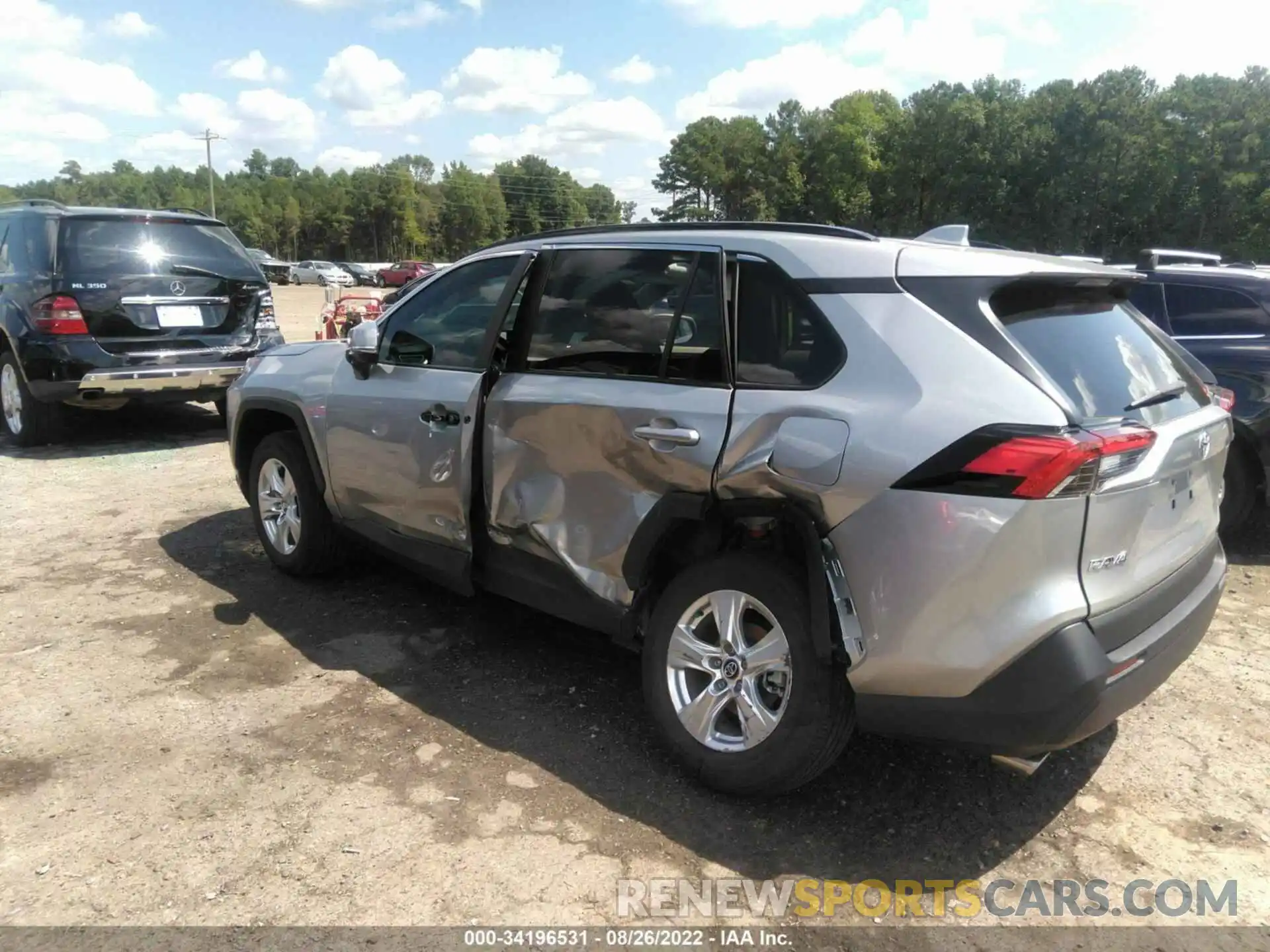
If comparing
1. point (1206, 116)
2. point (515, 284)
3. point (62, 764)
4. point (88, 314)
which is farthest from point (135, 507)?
point (1206, 116)

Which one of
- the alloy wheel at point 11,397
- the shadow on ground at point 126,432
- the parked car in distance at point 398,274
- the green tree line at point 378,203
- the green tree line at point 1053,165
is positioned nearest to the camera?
the alloy wheel at point 11,397

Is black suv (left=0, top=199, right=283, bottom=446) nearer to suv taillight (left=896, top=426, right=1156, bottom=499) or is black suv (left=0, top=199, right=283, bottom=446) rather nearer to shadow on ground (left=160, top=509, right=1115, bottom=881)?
shadow on ground (left=160, top=509, right=1115, bottom=881)

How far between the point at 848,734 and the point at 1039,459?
1034mm

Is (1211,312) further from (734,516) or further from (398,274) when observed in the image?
(398,274)

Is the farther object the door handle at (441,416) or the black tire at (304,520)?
the black tire at (304,520)

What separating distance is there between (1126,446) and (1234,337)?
403 cm

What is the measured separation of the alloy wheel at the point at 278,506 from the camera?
494 cm

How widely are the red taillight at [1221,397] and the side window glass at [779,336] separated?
1.59 meters

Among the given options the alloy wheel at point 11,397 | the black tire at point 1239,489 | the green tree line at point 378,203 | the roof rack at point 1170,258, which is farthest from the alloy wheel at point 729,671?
the green tree line at point 378,203

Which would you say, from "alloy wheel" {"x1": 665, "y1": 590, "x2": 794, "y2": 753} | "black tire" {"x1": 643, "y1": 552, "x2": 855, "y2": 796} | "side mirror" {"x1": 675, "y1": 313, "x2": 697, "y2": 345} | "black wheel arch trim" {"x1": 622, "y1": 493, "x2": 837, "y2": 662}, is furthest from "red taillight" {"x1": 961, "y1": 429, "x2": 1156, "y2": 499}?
"side mirror" {"x1": 675, "y1": 313, "x2": 697, "y2": 345}

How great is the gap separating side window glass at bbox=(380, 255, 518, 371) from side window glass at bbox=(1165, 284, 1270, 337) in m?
4.50

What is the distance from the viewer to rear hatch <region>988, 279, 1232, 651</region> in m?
2.50

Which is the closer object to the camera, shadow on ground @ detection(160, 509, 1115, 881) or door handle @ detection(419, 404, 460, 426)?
shadow on ground @ detection(160, 509, 1115, 881)

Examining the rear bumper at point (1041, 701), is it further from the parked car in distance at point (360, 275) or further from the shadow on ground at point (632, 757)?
the parked car in distance at point (360, 275)
